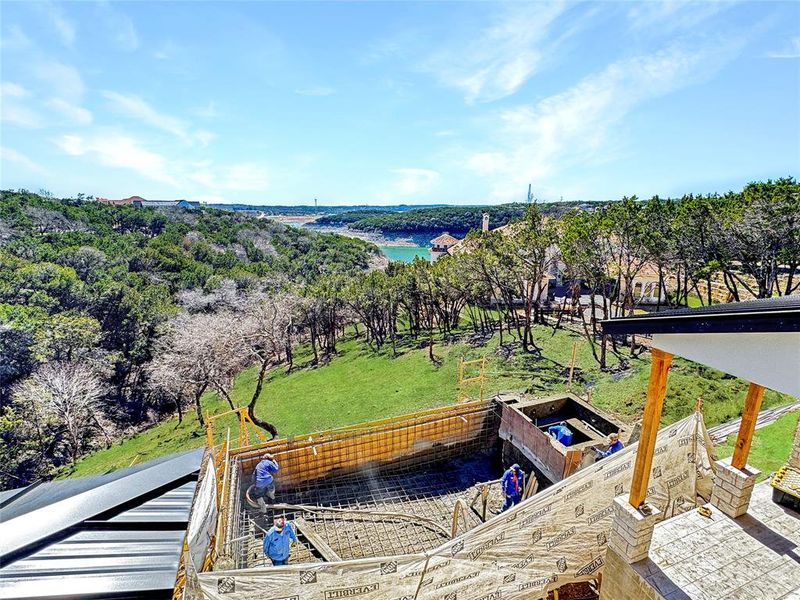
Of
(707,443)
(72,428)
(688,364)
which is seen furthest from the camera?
(72,428)

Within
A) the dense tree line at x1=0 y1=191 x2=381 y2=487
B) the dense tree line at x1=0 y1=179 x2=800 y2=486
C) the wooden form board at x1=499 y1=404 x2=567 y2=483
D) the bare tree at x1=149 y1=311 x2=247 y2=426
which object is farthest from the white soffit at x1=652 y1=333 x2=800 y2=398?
the dense tree line at x1=0 y1=191 x2=381 y2=487

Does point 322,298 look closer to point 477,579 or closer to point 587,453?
point 587,453

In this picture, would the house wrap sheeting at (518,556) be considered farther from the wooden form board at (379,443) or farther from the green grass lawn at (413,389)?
the green grass lawn at (413,389)

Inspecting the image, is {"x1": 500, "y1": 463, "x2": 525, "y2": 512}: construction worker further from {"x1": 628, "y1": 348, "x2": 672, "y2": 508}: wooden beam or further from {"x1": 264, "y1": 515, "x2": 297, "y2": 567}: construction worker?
{"x1": 264, "y1": 515, "x2": 297, "y2": 567}: construction worker

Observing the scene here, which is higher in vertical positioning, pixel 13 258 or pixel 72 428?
pixel 13 258

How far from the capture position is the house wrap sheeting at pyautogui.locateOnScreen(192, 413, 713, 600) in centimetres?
408

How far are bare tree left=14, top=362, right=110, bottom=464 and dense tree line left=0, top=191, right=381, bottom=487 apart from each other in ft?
0.15

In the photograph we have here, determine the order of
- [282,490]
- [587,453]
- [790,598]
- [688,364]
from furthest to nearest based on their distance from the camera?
[688,364] < [282,490] < [587,453] < [790,598]

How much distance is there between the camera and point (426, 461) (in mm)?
9820

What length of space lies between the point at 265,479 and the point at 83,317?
20943 mm

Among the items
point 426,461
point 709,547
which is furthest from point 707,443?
point 426,461

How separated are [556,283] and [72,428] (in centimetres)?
3625

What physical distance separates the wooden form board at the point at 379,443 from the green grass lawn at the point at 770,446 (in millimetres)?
4738

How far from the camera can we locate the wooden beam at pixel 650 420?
4.46 m
